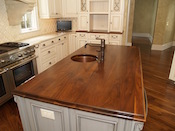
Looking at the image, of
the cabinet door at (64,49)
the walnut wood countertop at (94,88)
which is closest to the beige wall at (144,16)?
the cabinet door at (64,49)

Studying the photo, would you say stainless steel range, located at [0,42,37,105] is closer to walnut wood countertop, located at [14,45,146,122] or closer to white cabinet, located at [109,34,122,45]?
walnut wood countertop, located at [14,45,146,122]

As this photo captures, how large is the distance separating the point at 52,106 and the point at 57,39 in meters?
3.23

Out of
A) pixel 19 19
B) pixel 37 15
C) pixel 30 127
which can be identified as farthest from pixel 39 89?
pixel 37 15

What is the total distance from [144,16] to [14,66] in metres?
8.55

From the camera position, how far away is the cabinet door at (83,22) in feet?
15.3

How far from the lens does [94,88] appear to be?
1.19 meters

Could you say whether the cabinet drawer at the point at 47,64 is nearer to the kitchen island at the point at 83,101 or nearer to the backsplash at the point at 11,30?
the backsplash at the point at 11,30

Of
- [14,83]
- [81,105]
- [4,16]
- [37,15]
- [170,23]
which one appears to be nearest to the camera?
[81,105]

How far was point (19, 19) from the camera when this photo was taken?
337 centimetres

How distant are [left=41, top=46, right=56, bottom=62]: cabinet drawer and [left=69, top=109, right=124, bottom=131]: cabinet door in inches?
104

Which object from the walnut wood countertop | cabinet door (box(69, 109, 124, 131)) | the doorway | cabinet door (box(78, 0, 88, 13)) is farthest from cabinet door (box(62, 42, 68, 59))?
the doorway

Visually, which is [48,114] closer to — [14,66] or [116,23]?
[14,66]

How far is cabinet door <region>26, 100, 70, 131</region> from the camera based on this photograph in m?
1.12

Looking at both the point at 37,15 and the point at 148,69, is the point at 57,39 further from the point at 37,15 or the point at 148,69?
the point at 148,69
